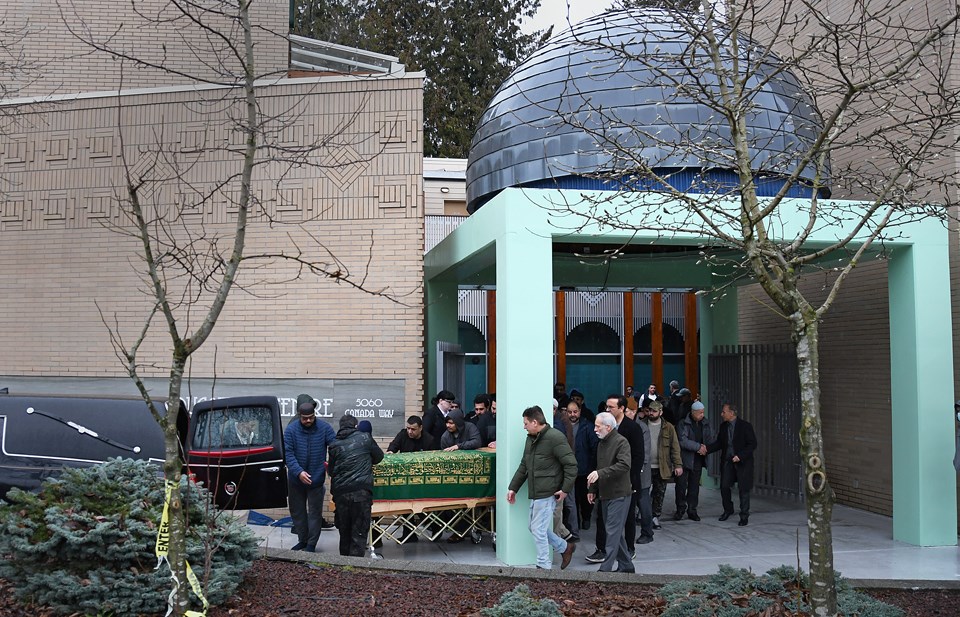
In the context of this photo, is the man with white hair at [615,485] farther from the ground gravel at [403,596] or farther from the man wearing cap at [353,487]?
the man wearing cap at [353,487]

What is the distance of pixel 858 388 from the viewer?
523 inches

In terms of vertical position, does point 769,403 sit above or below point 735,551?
above

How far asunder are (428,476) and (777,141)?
618cm

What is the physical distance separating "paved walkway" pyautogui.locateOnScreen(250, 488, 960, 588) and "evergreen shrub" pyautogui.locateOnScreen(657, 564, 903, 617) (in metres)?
0.78

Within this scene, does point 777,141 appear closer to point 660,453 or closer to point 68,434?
point 660,453

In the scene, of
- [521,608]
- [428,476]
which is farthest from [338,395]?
[521,608]

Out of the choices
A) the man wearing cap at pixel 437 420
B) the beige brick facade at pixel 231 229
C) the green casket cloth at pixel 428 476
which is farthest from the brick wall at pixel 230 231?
the green casket cloth at pixel 428 476

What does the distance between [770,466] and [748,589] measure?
27.9 feet

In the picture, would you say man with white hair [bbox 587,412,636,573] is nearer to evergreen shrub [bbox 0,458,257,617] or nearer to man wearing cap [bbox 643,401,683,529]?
man wearing cap [bbox 643,401,683,529]

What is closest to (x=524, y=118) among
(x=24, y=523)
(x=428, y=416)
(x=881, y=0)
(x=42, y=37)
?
(x=428, y=416)

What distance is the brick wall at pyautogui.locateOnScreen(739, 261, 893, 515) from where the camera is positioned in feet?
41.5

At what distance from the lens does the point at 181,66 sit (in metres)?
15.5

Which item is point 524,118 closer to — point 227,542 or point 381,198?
point 381,198

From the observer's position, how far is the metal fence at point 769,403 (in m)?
14.0
